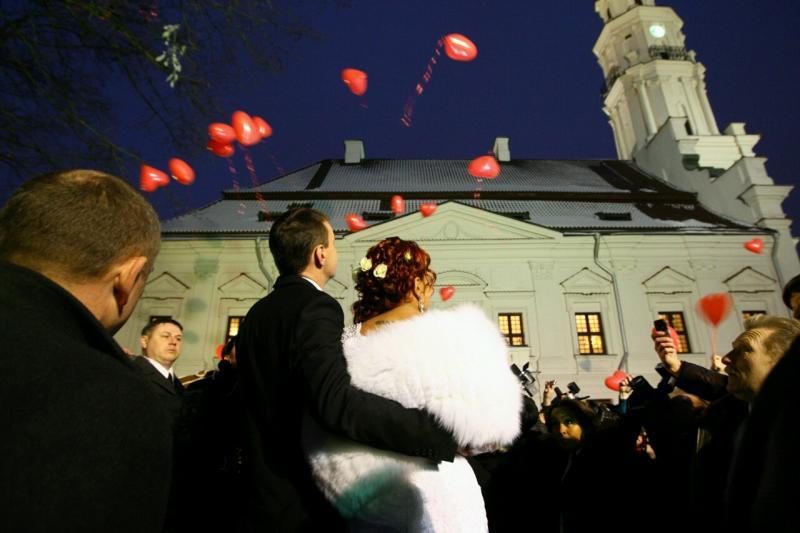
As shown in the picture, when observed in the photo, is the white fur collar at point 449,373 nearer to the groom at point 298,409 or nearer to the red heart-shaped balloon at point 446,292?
the groom at point 298,409

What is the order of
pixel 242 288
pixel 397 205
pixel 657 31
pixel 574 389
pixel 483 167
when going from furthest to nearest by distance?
pixel 657 31
pixel 397 205
pixel 242 288
pixel 483 167
pixel 574 389

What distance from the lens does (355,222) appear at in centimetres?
1673

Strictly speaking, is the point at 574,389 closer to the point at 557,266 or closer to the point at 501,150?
the point at 557,266

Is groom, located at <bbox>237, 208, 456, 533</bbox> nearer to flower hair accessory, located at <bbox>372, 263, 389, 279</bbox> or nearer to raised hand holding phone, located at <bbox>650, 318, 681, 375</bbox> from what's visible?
flower hair accessory, located at <bbox>372, 263, 389, 279</bbox>

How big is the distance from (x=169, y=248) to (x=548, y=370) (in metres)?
14.0

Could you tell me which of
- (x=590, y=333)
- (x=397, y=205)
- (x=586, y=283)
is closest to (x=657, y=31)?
(x=586, y=283)

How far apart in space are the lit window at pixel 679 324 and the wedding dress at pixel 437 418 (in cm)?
1675

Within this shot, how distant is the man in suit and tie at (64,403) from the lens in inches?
31.3

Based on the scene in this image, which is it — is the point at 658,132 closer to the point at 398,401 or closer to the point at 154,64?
the point at 154,64

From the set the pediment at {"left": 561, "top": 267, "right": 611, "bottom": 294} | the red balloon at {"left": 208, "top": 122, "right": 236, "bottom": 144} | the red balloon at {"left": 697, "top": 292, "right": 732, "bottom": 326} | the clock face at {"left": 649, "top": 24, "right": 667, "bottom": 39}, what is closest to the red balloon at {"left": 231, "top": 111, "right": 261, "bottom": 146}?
the red balloon at {"left": 208, "top": 122, "right": 236, "bottom": 144}

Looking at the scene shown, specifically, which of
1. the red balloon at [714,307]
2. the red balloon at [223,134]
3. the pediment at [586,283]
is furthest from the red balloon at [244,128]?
the red balloon at [714,307]

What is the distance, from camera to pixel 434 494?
5.35 ft

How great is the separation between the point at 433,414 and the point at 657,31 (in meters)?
33.0

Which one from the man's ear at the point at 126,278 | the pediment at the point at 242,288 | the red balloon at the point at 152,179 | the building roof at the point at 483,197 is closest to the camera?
the man's ear at the point at 126,278
